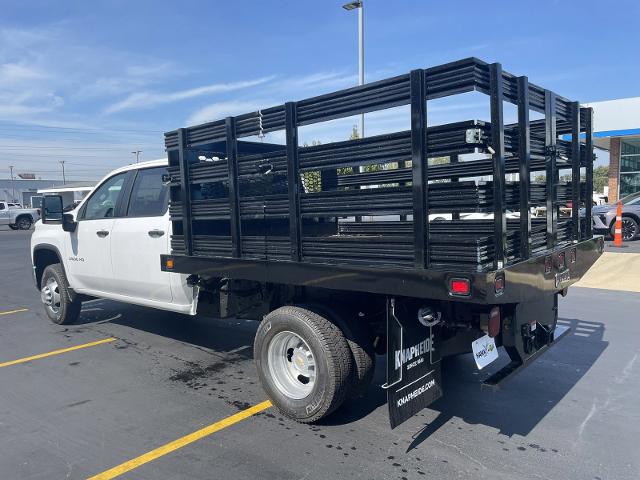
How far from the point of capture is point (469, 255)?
2846mm

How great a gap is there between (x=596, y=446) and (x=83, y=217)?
5741 mm

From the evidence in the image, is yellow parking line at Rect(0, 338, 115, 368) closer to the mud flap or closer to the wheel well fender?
the wheel well fender

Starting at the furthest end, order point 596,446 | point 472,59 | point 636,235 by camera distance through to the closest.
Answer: point 636,235 < point 596,446 < point 472,59

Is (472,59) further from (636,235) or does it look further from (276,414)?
(636,235)

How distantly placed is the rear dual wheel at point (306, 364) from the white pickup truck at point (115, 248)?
1.30 metres

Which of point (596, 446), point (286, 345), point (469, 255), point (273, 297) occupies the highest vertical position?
point (469, 255)

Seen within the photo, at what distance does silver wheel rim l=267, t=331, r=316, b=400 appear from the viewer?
3852mm

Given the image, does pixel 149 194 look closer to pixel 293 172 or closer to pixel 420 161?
pixel 293 172

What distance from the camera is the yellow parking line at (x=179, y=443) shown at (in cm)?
321

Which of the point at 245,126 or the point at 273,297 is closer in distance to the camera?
the point at 245,126

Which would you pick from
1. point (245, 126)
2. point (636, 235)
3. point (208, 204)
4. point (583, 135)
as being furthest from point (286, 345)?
point (636, 235)

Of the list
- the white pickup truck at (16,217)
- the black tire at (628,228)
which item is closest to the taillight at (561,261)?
the black tire at (628,228)

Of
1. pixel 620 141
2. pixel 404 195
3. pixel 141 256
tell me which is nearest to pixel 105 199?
pixel 141 256

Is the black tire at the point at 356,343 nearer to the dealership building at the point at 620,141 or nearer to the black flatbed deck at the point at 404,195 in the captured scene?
the black flatbed deck at the point at 404,195
